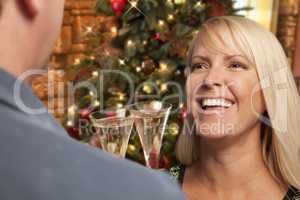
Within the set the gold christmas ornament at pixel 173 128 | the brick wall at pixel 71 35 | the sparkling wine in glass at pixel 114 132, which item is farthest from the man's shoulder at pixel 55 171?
the brick wall at pixel 71 35

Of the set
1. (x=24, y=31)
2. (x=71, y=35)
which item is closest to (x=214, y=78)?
(x=24, y=31)

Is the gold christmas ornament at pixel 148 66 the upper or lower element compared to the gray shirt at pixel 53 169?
lower

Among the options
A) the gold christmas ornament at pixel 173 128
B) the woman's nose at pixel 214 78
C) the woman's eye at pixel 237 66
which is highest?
the woman's eye at pixel 237 66

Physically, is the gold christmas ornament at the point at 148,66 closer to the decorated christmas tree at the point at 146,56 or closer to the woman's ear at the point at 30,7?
the decorated christmas tree at the point at 146,56

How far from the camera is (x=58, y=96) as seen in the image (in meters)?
3.19

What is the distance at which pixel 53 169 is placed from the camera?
12.1 inches

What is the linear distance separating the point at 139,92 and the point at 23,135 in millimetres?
1802

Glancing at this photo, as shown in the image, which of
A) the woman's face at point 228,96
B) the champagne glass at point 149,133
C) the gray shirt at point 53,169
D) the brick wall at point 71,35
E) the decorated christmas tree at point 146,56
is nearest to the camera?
the gray shirt at point 53,169

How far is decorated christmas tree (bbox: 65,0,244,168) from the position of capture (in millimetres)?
2018

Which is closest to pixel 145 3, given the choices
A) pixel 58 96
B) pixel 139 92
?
pixel 139 92

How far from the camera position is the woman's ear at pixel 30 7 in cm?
33

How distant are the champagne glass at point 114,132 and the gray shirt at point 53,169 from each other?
0.78m

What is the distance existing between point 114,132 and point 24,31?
0.80m

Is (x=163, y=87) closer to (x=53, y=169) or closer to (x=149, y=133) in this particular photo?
(x=149, y=133)
